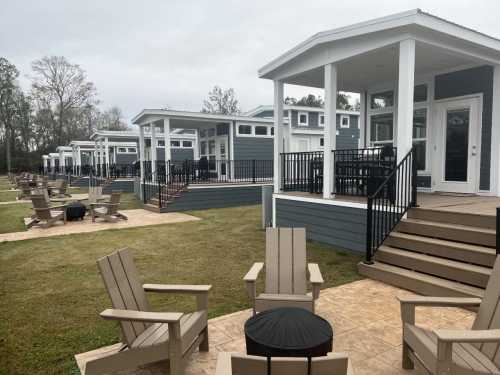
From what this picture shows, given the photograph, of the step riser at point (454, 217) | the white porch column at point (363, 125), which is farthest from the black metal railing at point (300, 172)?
the step riser at point (454, 217)

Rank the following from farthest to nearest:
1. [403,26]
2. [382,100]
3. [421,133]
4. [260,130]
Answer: [260,130], [382,100], [421,133], [403,26]

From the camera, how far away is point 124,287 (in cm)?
268

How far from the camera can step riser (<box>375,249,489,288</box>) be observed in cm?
383

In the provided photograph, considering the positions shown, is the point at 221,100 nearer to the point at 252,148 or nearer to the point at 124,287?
the point at 252,148

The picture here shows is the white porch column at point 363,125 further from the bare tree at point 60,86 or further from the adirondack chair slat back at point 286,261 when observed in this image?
the bare tree at point 60,86

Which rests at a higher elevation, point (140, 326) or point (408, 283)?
point (140, 326)

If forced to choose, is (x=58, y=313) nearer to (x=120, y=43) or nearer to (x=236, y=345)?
(x=236, y=345)

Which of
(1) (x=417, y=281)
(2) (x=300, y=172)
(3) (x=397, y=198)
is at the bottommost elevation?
(1) (x=417, y=281)

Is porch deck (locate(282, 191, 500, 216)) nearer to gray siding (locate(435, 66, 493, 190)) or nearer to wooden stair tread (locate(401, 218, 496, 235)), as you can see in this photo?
wooden stair tread (locate(401, 218, 496, 235))

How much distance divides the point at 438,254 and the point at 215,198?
350 inches

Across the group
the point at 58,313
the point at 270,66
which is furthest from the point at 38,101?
the point at 58,313

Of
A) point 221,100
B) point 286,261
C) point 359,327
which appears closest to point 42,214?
point 286,261

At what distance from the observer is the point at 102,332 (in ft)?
10.8

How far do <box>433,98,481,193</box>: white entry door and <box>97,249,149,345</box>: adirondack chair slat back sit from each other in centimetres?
664
